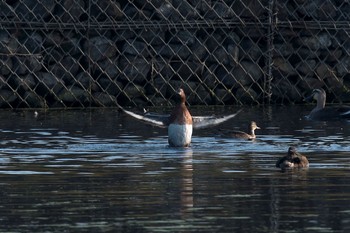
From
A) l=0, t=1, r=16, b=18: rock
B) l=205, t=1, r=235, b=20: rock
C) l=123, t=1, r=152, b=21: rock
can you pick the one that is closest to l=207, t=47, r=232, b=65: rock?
l=205, t=1, r=235, b=20: rock

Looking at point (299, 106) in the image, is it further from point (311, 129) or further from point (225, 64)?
point (311, 129)

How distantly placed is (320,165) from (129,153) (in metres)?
2.30

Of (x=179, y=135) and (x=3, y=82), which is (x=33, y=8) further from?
(x=179, y=135)

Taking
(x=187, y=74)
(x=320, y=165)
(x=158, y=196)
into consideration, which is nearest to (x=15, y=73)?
(x=187, y=74)

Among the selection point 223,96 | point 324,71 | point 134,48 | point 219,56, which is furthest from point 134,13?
point 324,71

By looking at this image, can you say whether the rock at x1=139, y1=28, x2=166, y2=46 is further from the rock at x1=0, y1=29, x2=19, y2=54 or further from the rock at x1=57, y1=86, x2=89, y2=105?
the rock at x1=0, y1=29, x2=19, y2=54

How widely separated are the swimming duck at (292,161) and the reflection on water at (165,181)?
0.09 meters

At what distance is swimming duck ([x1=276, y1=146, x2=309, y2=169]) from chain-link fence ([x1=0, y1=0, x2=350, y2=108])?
371 inches

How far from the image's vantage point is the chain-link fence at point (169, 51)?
75.9ft

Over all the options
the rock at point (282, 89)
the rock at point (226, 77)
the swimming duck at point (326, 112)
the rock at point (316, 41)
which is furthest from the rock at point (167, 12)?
the swimming duck at point (326, 112)

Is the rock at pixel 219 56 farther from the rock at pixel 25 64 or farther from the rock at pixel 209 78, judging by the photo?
the rock at pixel 25 64

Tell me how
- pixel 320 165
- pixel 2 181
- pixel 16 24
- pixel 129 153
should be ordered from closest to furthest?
pixel 2 181 < pixel 320 165 < pixel 129 153 < pixel 16 24

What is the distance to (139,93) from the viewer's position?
23.5 meters

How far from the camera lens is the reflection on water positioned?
10320 mm
